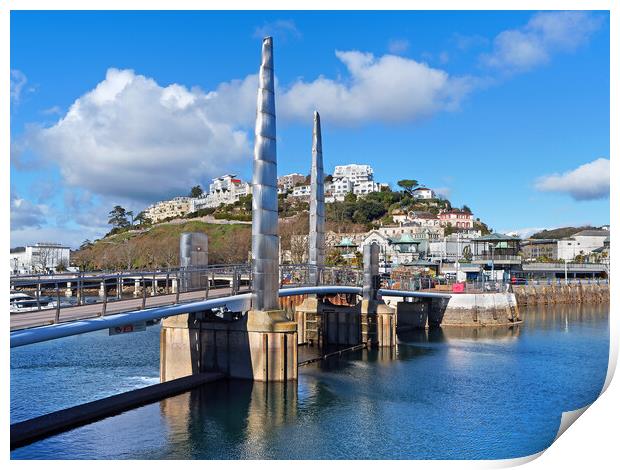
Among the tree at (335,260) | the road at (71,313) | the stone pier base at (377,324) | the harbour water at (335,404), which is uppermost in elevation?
the tree at (335,260)

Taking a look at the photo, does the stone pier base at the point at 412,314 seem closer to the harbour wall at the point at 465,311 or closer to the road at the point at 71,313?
the harbour wall at the point at 465,311

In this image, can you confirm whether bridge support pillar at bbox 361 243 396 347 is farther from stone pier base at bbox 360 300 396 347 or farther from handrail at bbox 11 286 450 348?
handrail at bbox 11 286 450 348

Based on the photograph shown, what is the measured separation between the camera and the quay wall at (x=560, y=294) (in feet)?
299

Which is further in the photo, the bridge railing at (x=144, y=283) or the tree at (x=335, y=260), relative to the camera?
the tree at (x=335, y=260)

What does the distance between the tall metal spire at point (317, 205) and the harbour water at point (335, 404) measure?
8.08 metres

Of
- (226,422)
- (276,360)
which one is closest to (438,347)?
(276,360)

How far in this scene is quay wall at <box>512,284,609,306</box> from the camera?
299 feet

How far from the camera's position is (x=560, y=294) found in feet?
316

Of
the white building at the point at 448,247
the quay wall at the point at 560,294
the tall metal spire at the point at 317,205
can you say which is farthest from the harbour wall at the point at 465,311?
the white building at the point at 448,247

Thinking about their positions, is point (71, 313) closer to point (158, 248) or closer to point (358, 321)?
point (358, 321)

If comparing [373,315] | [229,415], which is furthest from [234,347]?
[373,315]

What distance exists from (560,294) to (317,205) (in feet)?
199

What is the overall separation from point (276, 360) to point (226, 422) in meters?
5.89
